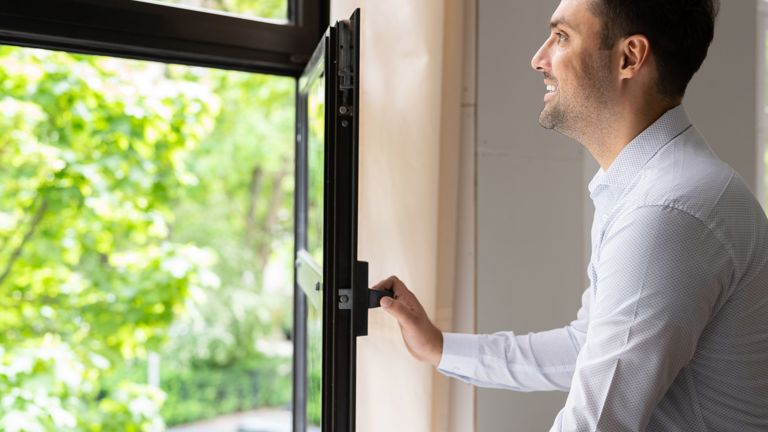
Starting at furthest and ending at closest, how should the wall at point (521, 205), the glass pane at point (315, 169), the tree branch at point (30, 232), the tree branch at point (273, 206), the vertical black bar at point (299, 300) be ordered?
the tree branch at point (273, 206) < the tree branch at point (30, 232) < the vertical black bar at point (299, 300) < the wall at point (521, 205) < the glass pane at point (315, 169)

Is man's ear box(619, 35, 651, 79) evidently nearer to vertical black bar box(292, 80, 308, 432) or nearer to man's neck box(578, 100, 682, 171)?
man's neck box(578, 100, 682, 171)

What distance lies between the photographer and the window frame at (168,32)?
1.36 meters

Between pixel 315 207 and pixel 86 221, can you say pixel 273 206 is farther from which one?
pixel 315 207

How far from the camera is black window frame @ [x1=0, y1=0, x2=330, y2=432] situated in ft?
4.45

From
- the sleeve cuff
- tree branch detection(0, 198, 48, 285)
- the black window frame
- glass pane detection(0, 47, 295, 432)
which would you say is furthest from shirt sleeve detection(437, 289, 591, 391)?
tree branch detection(0, 198, 48, 285)

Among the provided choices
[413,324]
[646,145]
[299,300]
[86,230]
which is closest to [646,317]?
[646,145]

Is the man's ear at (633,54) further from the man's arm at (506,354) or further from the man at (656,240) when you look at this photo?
the man's arm at (506,354)

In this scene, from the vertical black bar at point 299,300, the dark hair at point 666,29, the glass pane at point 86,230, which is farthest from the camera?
the glass pane at point 86,230

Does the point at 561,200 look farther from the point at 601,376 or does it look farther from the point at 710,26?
the point at 601,376

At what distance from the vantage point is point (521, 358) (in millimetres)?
1293

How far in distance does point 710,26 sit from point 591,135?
0.22 metres

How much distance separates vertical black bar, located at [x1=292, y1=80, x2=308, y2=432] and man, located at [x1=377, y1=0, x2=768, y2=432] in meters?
0.67

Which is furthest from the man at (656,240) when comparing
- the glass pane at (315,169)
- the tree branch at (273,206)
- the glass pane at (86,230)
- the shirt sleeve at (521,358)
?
the tree branch at (273,206)

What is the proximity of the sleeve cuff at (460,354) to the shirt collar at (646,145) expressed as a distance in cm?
42
